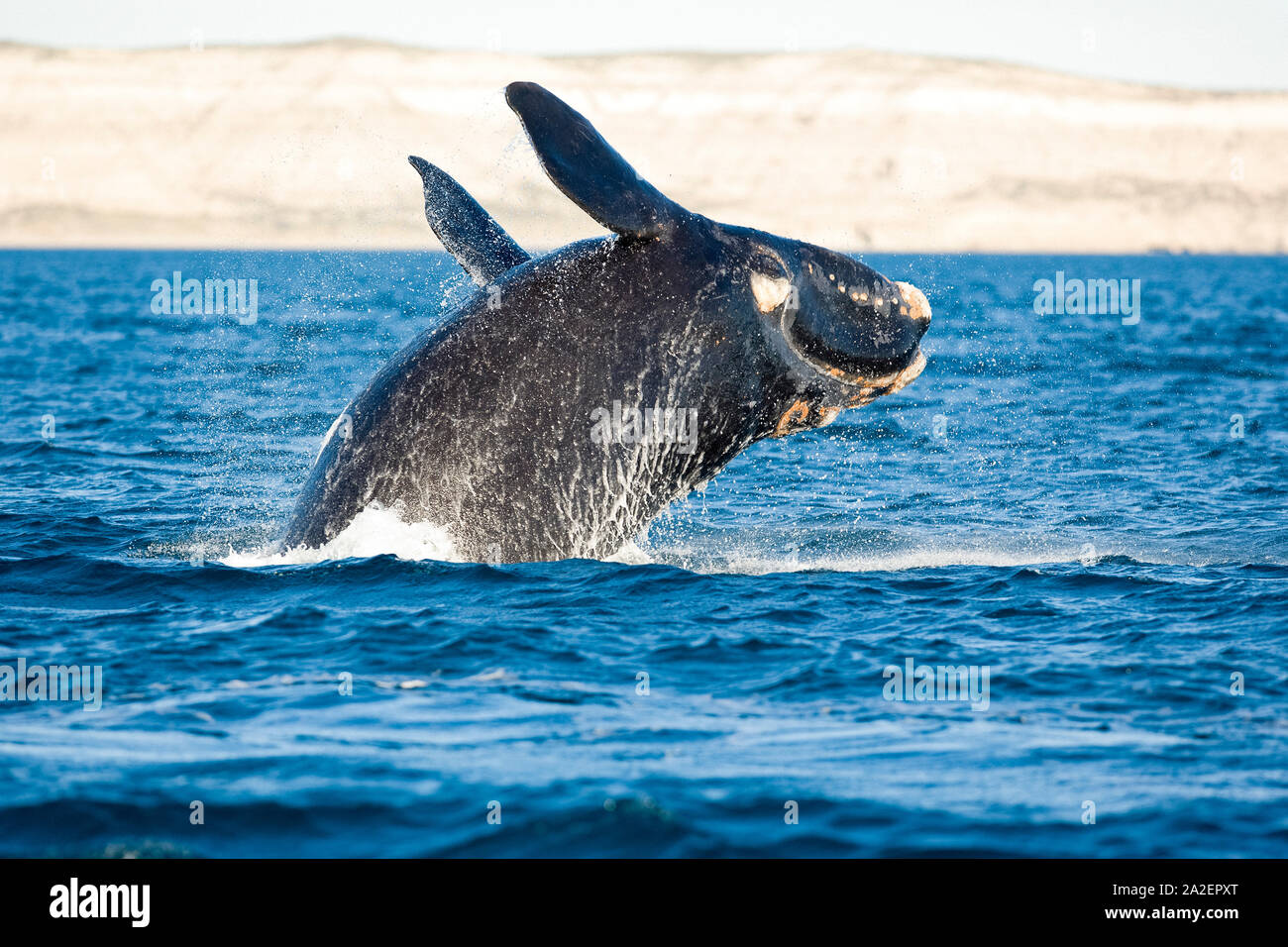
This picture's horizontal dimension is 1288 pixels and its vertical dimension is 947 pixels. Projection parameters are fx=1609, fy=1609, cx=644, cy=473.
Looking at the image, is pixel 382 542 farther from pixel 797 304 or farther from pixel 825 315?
pixel 825 315

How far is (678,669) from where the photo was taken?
11000mm

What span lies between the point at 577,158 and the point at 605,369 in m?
1.83

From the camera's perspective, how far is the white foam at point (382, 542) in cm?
1254

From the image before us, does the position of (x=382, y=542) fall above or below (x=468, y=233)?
below

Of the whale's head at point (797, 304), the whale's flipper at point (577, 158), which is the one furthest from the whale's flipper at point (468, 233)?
the whale's flipper at point (577, 158)

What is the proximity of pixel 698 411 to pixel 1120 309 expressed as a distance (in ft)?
251

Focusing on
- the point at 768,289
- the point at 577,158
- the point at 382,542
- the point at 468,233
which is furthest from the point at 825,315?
the point at 382,542

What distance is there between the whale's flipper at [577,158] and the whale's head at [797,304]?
38 mm

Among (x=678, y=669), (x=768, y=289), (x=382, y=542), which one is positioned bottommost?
(x=678, y=669)

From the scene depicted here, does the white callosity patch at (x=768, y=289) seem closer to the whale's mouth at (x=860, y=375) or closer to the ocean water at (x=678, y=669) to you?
the whale's mouth at (x=860, y=375)

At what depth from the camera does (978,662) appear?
1132 centimetres

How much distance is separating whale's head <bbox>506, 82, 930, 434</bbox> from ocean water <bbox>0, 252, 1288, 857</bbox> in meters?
1.81

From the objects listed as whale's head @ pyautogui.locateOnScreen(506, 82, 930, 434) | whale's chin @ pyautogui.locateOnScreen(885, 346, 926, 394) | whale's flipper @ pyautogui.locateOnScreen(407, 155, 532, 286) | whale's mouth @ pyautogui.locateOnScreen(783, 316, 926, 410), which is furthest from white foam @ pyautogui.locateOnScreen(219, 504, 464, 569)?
whale's chin @ pyautogui.locateOnScreen(885, 346, 926, 394)

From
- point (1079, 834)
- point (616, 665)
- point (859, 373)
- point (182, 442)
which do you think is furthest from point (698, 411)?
point (182, 442)
